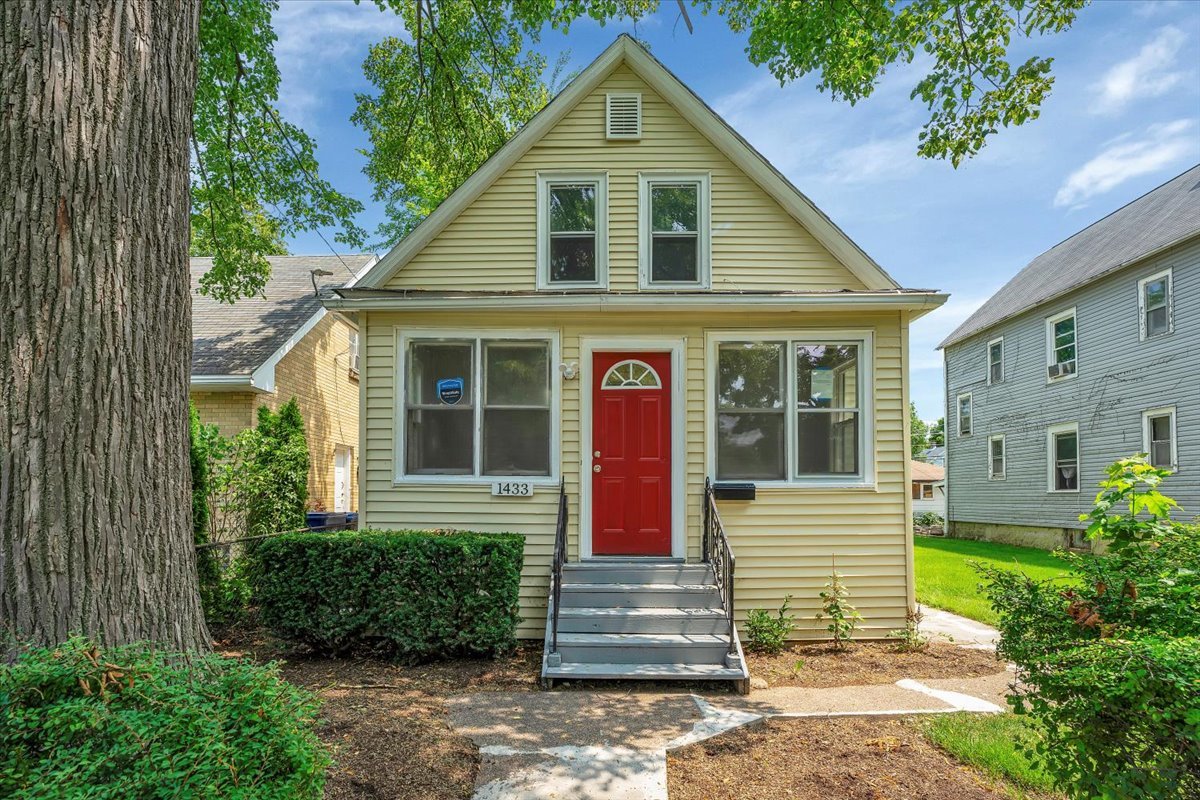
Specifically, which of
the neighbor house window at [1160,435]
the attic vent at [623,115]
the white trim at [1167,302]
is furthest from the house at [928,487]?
the attic vent at [623,115]

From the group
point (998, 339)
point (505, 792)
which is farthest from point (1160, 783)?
point (998, 339)

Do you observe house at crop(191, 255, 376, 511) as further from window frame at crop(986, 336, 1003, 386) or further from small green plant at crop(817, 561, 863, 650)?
window frame at crop(986, 336, 1003, 386)

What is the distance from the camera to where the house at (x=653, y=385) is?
675 cm

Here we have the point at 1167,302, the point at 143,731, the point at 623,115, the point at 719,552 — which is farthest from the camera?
the point at 1167,302

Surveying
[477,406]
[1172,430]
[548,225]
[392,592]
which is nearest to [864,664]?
[392,592]

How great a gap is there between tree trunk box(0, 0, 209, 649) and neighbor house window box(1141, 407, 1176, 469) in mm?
16748

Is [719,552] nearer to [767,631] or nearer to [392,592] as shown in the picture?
[767,631]

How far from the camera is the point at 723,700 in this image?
16.1 feet

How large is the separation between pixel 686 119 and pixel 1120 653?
681 centimetres

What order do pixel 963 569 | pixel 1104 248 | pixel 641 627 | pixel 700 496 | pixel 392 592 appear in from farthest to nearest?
pixel 1104 248, pixel 963 569, pixel 700 496, pixel 641 627, pixel 392 592

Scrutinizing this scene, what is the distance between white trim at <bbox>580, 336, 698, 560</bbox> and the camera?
684 centimetres

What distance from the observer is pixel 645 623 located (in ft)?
19.1

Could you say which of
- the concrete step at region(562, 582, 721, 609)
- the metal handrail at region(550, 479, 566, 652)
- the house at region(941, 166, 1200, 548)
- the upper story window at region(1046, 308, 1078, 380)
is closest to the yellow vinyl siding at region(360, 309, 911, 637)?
the metal handrail at region(550, 479, 566, 652)

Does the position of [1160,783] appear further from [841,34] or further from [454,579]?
[841,34]
